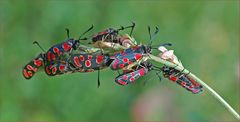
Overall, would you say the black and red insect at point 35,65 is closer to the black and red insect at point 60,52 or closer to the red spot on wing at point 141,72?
A: the black and red insect at point 60,52

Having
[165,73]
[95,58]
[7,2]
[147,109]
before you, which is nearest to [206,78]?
[147,109]

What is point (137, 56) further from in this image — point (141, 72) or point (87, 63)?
point (87, 63)

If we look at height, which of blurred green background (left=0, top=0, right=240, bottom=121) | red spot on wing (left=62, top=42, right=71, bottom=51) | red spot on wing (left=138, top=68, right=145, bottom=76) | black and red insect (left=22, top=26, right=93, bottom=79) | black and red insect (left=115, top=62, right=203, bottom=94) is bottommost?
blurred green background (left=0, top=0, right=240, bottom=121)

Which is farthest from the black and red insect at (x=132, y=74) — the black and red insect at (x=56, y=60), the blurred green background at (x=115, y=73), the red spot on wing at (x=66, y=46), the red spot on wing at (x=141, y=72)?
the blurred green background at (x=115, y=73)

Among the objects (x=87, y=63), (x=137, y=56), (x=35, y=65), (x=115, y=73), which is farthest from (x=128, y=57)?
(x=115, y=73)

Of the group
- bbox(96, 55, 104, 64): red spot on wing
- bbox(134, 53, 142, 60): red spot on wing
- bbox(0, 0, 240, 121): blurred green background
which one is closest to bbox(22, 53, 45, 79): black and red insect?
bbox(96, 55, 104, 64): red spot on wing

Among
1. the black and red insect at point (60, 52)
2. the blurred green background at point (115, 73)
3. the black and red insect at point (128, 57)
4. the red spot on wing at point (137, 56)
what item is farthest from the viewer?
the blurred green background at point (115, 73)

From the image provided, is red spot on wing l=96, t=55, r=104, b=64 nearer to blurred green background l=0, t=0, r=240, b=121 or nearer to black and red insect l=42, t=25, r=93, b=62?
black and red insect l=42, t=25, r=93, b=62

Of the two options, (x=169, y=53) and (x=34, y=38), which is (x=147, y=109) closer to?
(x=34, y=38)
